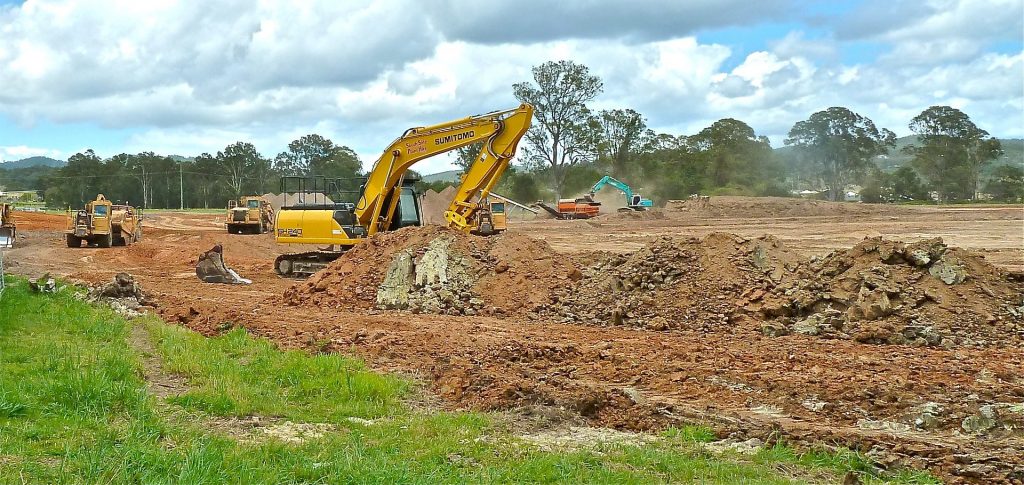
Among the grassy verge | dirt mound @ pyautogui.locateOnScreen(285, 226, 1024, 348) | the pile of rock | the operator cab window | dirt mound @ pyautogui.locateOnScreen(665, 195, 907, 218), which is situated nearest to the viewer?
the grassy verge

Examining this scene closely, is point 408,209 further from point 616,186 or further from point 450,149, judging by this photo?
point 616,186

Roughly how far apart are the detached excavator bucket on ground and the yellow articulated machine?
55.5 inches

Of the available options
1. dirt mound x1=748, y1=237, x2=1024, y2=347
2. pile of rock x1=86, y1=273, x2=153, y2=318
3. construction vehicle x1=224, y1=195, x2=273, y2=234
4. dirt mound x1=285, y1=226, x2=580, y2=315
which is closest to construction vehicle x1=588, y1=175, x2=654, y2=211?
construction vehicle x1=224, y1=195, x2=273, y2=234

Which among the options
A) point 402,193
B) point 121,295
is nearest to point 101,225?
point 402,193

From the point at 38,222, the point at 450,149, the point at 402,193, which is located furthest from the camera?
the point at 38,222

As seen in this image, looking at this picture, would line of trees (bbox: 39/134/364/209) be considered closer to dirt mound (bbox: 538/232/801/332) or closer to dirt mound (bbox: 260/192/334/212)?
dirt mound (bbox: 260/192/334/212)

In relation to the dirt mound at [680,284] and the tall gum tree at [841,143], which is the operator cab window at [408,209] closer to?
the dirt mound at [680,284]

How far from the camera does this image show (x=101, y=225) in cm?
3356

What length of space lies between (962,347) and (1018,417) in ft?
12.6

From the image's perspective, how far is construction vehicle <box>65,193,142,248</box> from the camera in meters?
33.4

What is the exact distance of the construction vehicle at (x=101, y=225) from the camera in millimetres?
33438

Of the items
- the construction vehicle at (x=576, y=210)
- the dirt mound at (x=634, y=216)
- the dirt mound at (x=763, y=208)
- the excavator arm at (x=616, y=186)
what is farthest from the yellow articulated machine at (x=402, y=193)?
the excavator arm at (x=616, y=186)

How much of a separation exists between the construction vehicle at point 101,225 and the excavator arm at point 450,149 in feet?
56.4

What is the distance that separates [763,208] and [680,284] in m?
45.6
